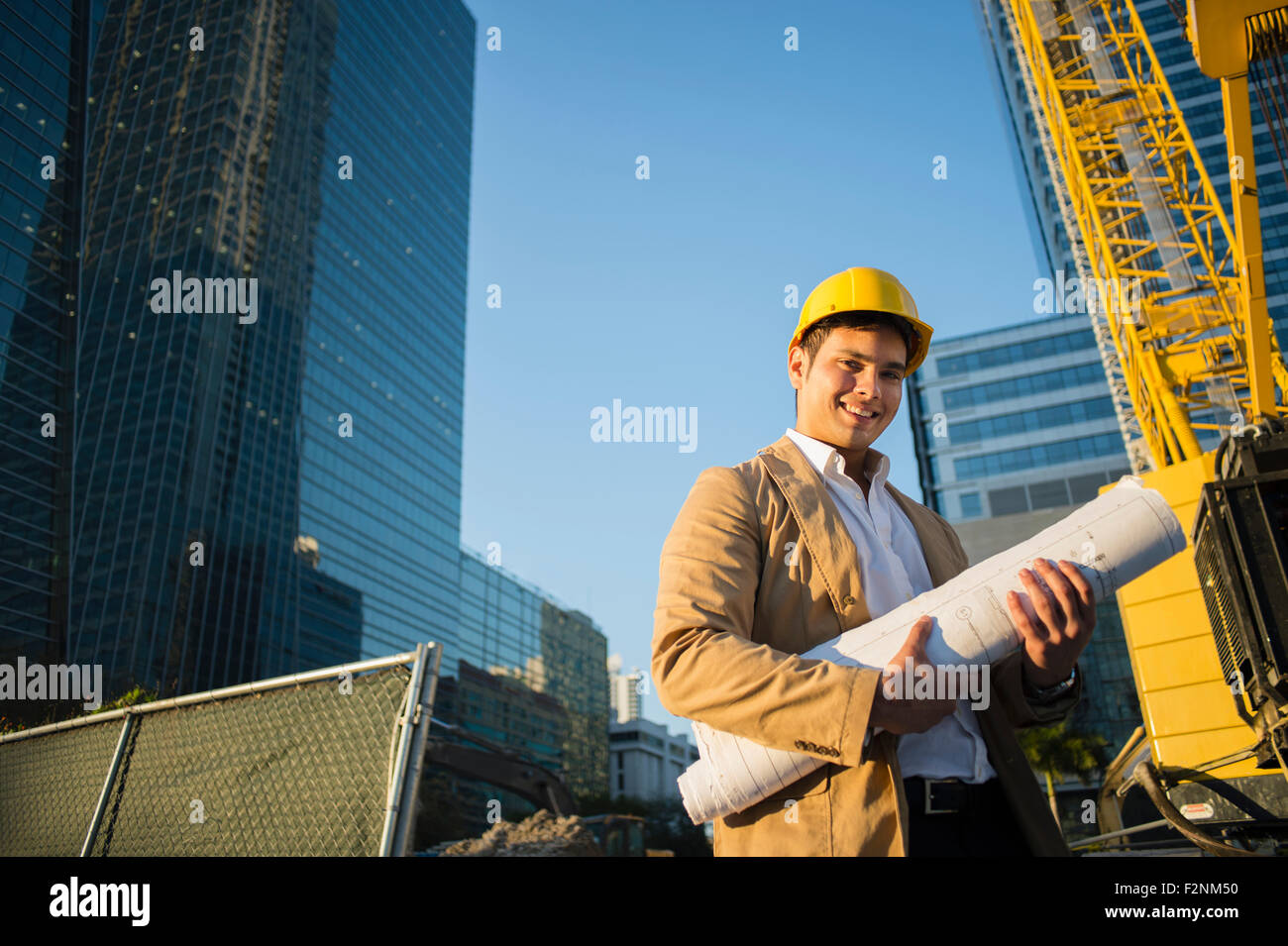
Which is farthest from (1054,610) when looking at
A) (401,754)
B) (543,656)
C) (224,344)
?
(543,656)

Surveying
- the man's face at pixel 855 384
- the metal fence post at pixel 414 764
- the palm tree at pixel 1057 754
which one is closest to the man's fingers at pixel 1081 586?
the man's face at pixel 855 384

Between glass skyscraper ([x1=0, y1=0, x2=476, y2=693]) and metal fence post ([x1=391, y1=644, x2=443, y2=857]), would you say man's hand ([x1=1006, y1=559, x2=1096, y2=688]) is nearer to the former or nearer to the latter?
metal fence post ([x1=391, y1=644, x2=443, y2=857])

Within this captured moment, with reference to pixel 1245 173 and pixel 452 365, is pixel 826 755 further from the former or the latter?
pixel 452 365

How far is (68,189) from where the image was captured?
49375mm

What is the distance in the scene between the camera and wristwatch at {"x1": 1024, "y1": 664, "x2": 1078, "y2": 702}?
1.98 meters

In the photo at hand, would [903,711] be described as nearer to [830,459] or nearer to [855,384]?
[830,459]

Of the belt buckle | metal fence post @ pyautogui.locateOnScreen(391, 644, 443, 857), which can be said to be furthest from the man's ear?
metal fence post @ pyautogui.locateOnScreen(391, 644, 443, 857)

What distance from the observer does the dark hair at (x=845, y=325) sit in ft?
7.10

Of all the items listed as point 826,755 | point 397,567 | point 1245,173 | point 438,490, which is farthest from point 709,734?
point 438,490

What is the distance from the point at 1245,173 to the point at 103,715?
16.7m

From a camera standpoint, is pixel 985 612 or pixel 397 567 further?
pixel 397 567

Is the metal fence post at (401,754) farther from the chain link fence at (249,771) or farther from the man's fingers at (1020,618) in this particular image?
the man's fingers at (1020,618)

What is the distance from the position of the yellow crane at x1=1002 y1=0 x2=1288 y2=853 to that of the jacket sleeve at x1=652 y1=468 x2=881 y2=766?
5115mm

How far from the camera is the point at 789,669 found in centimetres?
154
